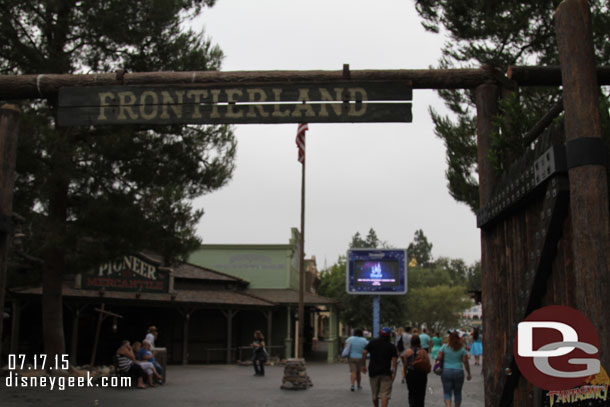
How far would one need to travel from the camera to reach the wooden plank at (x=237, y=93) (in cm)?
677

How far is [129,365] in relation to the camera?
→ 16484 millimetres

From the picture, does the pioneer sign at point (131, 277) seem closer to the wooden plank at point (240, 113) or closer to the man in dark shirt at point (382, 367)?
the man in dark shirt at point (382, 367)

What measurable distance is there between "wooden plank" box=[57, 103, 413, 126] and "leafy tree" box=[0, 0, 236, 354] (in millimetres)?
9265

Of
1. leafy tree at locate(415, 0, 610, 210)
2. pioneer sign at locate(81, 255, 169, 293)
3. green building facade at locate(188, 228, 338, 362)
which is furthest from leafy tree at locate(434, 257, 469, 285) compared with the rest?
leafy tree at locate(415, 0, 610, 210)

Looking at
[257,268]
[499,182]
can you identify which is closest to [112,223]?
[499,182]

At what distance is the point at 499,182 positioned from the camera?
238 inches

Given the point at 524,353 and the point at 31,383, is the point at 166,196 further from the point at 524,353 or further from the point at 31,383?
the point at 524,353

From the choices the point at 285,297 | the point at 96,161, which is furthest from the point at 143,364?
the point at 285,297

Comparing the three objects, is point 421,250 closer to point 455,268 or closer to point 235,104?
point 455,268

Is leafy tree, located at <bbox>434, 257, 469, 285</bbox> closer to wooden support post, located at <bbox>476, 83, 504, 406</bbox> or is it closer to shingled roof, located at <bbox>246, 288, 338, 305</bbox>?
shingled roof, located at <bbox>246, 288, 338, 305</bbox>

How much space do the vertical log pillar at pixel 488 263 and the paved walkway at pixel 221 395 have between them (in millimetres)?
7728

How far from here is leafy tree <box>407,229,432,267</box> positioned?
465 feet

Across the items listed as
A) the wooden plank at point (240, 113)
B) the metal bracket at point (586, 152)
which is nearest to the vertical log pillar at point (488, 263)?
the wooden plank at point (240, 113)

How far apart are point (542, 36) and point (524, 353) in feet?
32.2
